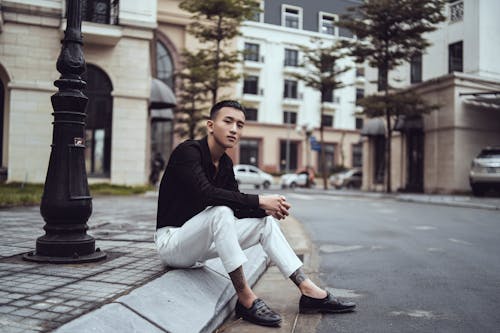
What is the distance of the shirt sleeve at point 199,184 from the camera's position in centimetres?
317

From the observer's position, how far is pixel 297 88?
46344 millimetres

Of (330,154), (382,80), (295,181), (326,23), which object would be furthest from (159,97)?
(330,154)

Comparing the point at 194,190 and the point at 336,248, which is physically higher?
the point at 194,190

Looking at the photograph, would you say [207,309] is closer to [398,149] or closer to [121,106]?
[121,106]

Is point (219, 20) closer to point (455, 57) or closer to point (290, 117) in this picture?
point (455, 57)

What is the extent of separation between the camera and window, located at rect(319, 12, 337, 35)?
2217 centimetres

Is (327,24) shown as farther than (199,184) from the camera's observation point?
Yes

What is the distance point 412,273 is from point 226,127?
253cm

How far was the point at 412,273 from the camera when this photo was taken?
464cm

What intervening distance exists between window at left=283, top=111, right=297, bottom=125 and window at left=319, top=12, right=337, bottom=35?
19.3 meters

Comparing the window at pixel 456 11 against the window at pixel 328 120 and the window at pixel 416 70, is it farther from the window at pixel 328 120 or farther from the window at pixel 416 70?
the window at pixel 328 120

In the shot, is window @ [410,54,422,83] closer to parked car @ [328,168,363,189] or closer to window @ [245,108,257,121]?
parked car @ [328,168,363,189]

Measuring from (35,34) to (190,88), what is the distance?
10.9 meters

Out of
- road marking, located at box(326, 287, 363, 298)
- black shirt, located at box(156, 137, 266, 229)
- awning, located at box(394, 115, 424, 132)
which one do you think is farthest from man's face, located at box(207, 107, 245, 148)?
awning, located at box(394, 115, 424, 132)
